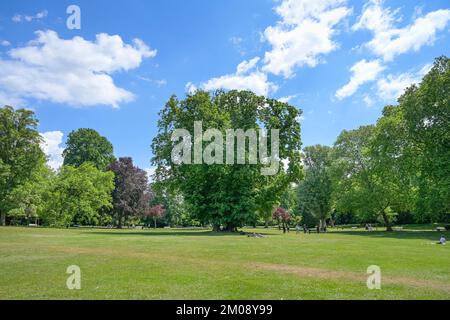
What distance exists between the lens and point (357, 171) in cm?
6391

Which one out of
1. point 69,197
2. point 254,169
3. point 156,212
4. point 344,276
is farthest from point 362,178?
point 156,212

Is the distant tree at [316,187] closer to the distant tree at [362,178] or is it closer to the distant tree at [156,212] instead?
the distant tree at [362,178]

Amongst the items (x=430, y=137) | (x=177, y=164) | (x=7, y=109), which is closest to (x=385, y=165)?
(x=430, y=137)

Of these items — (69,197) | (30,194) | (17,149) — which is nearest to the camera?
(17,149)

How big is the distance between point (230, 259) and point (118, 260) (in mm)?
5197

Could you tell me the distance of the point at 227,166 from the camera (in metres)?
46.2

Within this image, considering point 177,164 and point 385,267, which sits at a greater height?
point 177,164

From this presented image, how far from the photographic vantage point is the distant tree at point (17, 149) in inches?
2053

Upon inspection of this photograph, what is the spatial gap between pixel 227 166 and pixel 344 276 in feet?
108

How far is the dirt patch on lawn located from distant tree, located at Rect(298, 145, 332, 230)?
65.8 meters

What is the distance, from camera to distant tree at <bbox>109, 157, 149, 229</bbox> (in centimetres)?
7469

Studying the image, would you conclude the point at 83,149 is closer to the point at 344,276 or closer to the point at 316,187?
the point at 316,187

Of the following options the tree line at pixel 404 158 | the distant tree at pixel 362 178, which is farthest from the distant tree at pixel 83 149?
the tree line at pixel 404 158
